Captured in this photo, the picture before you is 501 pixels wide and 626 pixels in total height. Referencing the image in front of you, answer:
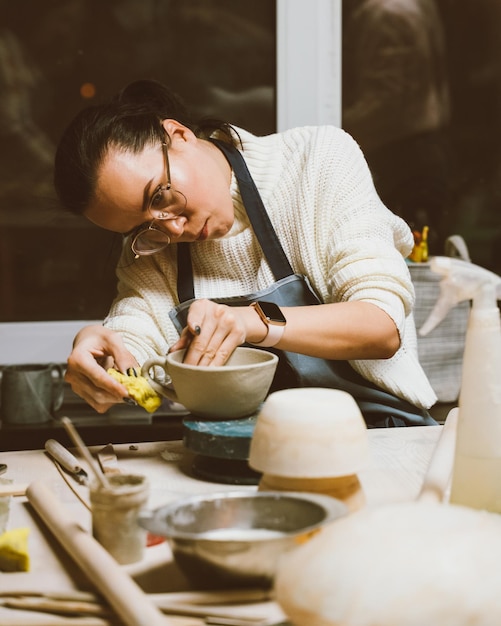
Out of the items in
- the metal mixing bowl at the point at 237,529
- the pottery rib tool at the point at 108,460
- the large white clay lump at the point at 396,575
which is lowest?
the pottery rib tool at the point at 108,460

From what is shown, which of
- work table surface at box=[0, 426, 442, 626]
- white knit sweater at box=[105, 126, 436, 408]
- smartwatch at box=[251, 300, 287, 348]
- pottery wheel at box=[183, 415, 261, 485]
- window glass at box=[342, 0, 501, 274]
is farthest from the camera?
window glass at box=[342, 0, 501, 274]

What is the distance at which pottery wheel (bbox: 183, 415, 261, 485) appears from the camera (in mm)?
1085

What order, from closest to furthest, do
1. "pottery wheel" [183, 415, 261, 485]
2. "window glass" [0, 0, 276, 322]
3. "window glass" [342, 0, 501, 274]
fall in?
"pottery wheel" [183, 415, 261, 485] → "window glass" [0, 0, 276, 322] → "window glass" [342, 0, 501, 274]

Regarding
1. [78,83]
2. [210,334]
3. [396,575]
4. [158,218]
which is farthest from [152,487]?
[78,83]

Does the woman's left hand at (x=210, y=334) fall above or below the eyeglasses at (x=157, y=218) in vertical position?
below

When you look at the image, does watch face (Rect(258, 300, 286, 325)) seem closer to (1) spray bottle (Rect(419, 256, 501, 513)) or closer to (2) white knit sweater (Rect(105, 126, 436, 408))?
(2) white knit sweater (Rect(105, 126, 436, 408))

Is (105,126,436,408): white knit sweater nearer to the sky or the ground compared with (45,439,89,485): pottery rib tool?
nearer to the sky

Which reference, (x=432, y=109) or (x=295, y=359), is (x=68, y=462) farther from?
(x=432, y=109)

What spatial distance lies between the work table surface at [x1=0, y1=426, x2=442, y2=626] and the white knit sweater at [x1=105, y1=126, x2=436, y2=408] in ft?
1.04

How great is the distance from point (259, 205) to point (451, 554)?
133 centimetres

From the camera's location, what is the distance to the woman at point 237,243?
1.53 m

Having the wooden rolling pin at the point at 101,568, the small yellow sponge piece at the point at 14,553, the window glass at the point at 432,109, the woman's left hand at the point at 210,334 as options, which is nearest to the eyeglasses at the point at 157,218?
the woman's left hand at the point at 210,334

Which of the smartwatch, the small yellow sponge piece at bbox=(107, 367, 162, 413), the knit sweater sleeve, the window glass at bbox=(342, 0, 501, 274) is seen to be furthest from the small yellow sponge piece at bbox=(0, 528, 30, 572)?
the window glass at bbox=(342, 0, 501, 274)

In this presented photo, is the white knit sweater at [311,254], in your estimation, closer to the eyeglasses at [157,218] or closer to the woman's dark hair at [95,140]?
the eyeglasses at [157,218]
